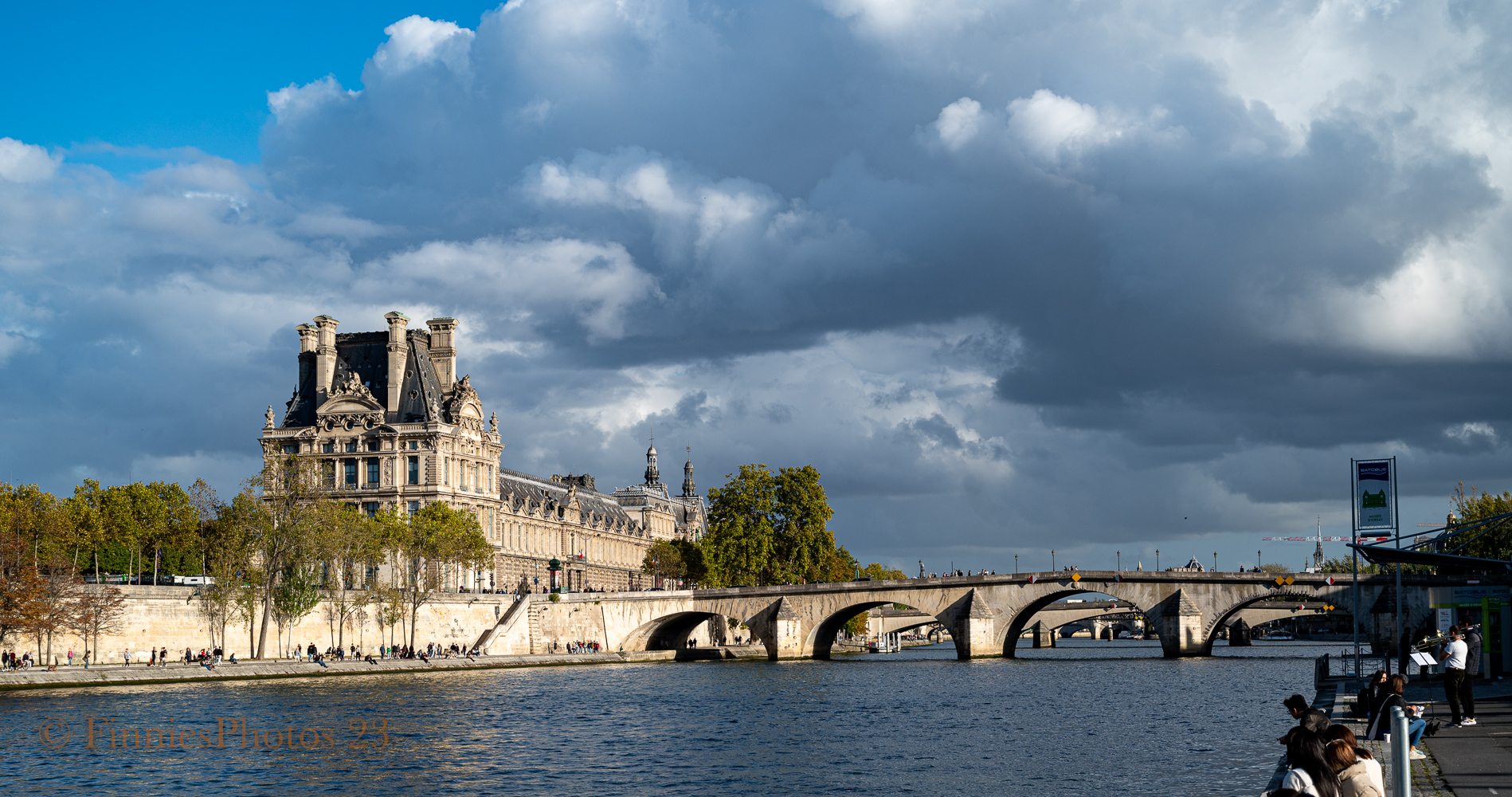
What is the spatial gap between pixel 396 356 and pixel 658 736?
301 feet

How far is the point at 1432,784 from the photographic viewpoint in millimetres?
21844

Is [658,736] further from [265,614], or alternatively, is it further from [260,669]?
[265,614]

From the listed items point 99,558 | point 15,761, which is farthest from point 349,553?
point 15,761

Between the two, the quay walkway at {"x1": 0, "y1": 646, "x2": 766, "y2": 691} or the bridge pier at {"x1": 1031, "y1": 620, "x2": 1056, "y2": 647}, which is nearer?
the quay walkway at {"x1": 0, "y1": 646, "x2": 766, "y2": 691}

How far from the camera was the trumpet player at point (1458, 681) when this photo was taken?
28.5m

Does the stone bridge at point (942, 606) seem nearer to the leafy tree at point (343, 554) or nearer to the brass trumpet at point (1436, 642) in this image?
the leafy tree at point (343, 554)

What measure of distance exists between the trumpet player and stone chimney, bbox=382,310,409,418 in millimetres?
112220

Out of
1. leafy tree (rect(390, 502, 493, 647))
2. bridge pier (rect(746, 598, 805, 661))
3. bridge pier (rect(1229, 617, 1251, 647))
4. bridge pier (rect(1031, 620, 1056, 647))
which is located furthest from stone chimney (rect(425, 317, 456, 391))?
bridge pier (rect(1229, 617, 1251, 647))

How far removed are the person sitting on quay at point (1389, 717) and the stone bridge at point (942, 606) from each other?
243ft

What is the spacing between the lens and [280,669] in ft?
262

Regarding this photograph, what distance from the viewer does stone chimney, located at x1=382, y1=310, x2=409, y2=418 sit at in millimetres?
132000

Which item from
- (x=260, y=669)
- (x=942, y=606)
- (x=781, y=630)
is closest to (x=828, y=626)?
(x=781, y=630)

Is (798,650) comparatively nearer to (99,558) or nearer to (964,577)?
(964,577)

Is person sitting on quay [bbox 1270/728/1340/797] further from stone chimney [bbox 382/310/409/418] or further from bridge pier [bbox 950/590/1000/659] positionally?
stone chimney [bbox 382/310/409/418]
